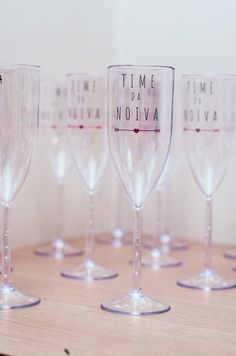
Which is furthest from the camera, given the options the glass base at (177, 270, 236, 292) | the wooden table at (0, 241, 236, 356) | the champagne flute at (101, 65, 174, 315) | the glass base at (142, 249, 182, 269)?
the glass base at (142, 249, 182, 269)

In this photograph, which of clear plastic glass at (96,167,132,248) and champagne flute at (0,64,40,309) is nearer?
champagne flute at (0,64,40,309)

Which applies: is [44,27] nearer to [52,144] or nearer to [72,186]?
[52,144]

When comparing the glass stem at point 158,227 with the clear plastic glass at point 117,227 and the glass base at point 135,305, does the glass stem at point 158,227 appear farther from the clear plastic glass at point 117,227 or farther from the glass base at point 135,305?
the glass base at point 135,305

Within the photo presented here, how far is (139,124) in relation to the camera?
0.99 metres

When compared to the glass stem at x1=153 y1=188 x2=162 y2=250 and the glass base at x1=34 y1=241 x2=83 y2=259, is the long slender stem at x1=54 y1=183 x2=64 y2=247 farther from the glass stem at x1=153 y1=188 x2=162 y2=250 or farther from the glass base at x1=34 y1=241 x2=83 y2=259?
the glass stem at x1=153 y1=188 x2=162 y2=250

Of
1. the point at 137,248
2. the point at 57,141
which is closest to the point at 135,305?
the point at 137,248

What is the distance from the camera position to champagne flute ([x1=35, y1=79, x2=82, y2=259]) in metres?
1.45

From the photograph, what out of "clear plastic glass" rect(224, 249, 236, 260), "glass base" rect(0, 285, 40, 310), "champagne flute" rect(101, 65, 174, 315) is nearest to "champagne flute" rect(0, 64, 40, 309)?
"glass base" rect(0, 285, 40, 310)

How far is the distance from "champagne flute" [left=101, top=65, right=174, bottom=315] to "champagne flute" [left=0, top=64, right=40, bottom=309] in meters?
0.10

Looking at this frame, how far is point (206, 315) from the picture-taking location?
1008 millimetres

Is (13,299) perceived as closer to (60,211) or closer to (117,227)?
(60,211)

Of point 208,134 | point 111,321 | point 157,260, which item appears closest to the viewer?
point 111,321

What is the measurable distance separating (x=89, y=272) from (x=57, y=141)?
31 centimetres

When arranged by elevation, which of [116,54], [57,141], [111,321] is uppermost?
[116,54]
